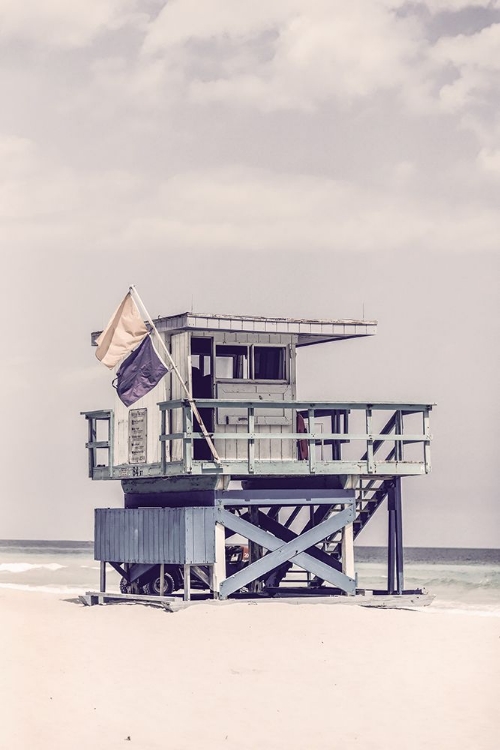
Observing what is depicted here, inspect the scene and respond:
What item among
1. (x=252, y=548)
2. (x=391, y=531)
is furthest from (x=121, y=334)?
(x=391, y=531)

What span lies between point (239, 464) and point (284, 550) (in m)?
1.93

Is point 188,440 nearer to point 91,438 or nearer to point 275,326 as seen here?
point 275,326

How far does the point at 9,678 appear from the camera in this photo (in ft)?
51.8

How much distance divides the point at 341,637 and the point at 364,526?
7.15m

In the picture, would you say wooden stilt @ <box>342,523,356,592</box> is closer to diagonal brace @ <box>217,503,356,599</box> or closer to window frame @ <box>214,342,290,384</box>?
diagonal brace @ <box>217,503,356,599</box>

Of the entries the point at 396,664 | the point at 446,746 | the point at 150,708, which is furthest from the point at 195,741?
the point at 396,664

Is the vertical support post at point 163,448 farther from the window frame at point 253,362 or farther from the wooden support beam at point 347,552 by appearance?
the wooden support beam at point 347,552

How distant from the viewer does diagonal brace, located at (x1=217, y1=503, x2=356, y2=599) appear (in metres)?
23.7

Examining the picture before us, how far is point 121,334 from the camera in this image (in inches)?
959

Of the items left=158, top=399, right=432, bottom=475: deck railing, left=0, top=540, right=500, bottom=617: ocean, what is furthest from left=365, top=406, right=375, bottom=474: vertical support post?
left=0, top=540, right=500, bottom=617: ocean

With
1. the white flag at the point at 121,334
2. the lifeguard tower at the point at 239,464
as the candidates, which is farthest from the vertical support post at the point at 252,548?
the white flag at the point at 121,334

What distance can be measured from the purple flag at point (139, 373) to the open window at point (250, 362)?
129 centimetres

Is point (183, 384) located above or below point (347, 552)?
above

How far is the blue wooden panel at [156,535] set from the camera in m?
23.5
